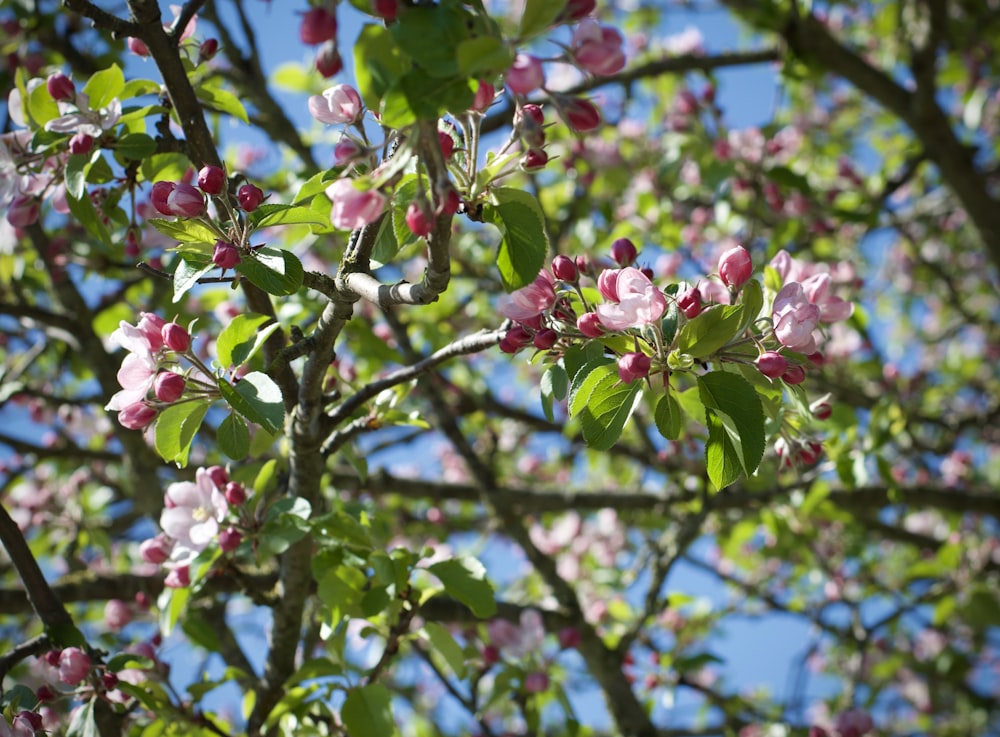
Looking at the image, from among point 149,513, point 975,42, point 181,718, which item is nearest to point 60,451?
point 149,513

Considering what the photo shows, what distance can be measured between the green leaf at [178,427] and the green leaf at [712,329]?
25.9 inches

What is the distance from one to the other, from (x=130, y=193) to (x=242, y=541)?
640 millimetres

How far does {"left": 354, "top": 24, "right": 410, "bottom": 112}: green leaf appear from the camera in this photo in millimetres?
826

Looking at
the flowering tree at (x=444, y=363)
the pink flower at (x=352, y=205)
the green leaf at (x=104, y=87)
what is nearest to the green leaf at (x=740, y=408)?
the flowering tree at (x=444, y=363)

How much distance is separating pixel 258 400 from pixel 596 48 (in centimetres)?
60

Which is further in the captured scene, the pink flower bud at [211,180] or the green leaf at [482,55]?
the pink flower bud at [211,180]

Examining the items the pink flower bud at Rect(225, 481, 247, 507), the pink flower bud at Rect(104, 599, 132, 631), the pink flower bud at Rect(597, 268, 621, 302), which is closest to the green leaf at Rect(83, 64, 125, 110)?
the pink flower bud at Rect(225, 481, 247, 507)

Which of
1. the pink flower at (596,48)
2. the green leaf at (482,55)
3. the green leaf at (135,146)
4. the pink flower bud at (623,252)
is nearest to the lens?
the green leaf at (482,55)

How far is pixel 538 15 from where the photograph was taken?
83 centimetres

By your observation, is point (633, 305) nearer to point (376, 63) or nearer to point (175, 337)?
point (376, 63)

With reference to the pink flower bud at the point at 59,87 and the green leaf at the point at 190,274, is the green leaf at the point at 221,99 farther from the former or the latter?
the green leaf at the point at 190,274

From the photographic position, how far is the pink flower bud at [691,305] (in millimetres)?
1049

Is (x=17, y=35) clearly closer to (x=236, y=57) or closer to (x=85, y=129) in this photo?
(x=236, y=57)

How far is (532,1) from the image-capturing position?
827 millimetres
